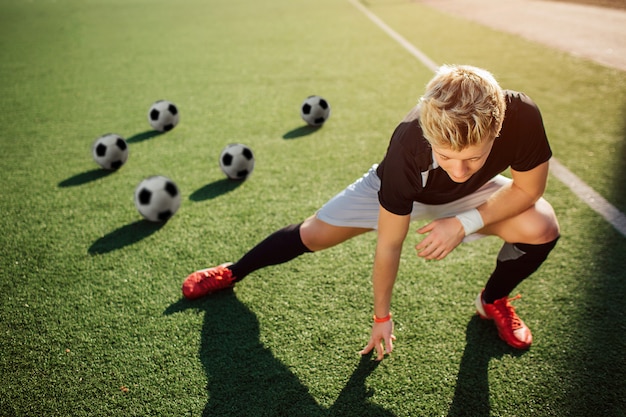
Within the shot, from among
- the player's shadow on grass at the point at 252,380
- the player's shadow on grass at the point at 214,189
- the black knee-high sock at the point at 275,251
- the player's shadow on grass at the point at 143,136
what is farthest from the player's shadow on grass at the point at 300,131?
the player's shadow on grass at the point at 252,380

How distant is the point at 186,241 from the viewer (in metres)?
2.79

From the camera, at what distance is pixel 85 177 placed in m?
3.57

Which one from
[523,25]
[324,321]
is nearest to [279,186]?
[324,321]

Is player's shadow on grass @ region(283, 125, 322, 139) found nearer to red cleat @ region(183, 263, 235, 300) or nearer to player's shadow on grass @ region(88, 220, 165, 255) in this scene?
player's shadow on grass @ region(88, 220, 165, 255)

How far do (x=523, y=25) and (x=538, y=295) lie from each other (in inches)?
341

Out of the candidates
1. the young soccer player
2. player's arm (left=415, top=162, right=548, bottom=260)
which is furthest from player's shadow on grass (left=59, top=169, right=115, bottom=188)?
player's arm (left=415, top=162, right=548, bottom=260)

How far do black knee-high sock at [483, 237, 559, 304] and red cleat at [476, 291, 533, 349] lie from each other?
0.04 meters

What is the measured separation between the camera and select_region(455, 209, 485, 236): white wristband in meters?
1.81

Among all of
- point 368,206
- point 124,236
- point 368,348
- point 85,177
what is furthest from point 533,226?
point 85,177

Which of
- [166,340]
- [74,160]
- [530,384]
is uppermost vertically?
[74,160]

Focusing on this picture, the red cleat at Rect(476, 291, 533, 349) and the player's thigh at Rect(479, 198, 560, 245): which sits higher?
the player's thigh at Rect(479, 198, 560, 245)

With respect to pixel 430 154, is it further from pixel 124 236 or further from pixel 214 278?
pixel 124 236

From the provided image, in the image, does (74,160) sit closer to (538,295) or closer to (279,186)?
(279,186)

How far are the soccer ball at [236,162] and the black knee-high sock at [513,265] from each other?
2.04m
